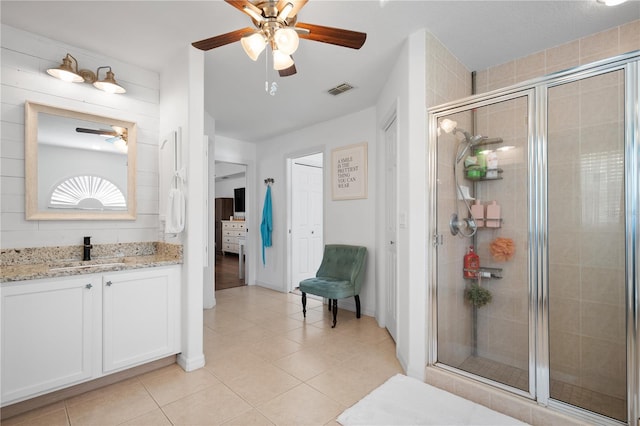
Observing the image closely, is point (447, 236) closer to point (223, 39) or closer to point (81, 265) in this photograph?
point (223, 39)

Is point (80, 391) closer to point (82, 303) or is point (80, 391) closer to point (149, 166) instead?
point (82, 303)

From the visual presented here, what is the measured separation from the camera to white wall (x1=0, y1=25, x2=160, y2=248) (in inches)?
86.4

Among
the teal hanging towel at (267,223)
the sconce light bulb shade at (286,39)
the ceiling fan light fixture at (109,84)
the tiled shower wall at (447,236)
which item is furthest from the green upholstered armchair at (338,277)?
the ceiling fan light fixture at (109,84)

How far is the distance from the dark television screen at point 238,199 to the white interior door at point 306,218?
377 cm

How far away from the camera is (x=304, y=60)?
2676mm

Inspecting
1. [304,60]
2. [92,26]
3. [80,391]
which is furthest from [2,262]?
[304,60]

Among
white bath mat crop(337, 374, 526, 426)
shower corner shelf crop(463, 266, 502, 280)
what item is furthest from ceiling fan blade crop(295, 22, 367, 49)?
white bath mat crop(337, 374, 526, 426)

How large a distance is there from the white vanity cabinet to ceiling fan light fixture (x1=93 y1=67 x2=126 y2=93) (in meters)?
1.51

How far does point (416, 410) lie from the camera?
193 cm

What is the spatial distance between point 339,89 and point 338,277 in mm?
2203

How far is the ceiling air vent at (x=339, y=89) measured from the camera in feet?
10.5

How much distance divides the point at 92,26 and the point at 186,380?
2.66 meters

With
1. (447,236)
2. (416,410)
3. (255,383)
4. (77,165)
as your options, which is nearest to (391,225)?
(447,236)

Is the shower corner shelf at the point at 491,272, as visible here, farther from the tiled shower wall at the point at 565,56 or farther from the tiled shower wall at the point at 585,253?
the tiled shower wall at the point at 565,56
